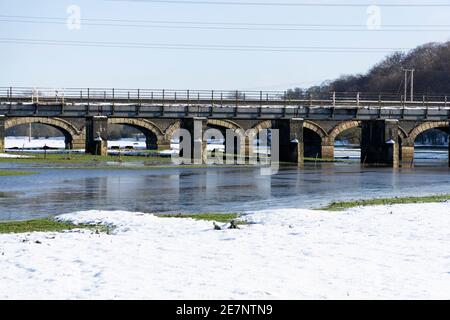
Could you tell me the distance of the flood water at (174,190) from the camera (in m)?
25.6

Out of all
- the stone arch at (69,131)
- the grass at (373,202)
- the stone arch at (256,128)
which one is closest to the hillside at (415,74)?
the stone arch at (256,128)

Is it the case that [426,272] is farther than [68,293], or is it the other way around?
[426,272]

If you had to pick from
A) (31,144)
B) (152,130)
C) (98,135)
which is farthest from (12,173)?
(31,144)

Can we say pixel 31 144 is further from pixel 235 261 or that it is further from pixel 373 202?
pixel 235 261

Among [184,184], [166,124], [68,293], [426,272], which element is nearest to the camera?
[68,293]

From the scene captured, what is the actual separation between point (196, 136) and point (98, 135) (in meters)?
8.40

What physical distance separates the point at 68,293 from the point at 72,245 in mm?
4275

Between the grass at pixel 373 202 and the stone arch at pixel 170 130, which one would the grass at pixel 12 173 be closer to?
the grass at pixel 373 202

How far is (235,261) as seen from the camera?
13.1 m

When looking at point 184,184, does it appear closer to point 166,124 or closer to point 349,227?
point 349,227

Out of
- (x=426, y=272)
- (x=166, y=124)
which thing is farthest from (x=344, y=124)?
(x=426, y=272)
